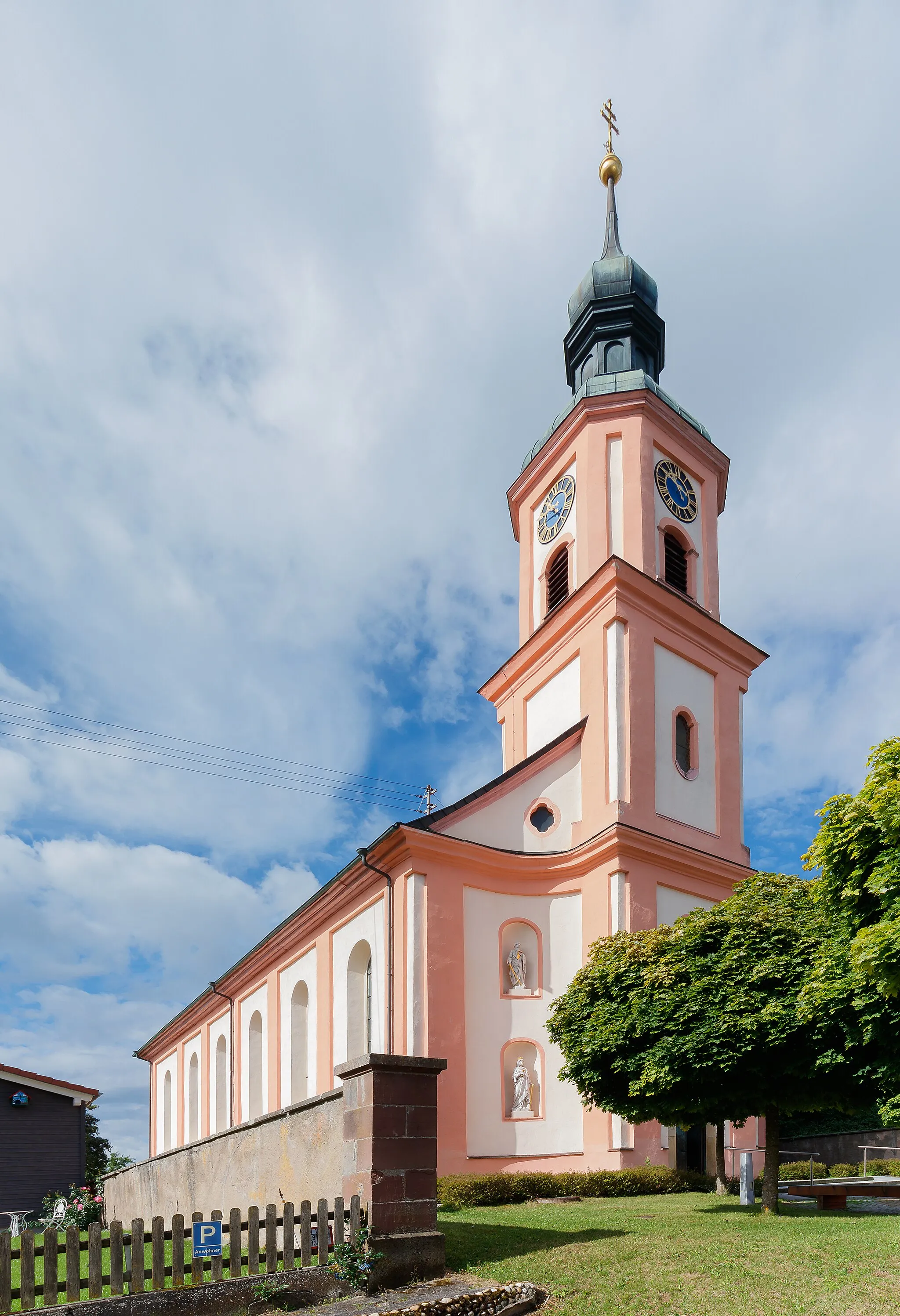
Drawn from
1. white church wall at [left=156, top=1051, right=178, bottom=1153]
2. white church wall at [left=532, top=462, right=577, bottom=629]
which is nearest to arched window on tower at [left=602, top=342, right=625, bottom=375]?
white church wall at [left=532, top=462, right=577, bottom=629]

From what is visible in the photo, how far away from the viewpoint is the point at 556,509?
97.6ft

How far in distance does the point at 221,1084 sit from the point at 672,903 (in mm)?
21851

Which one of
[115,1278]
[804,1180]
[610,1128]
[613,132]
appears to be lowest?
[804,1180]

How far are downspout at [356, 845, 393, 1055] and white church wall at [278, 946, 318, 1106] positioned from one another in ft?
22.2

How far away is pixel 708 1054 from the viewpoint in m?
15.4

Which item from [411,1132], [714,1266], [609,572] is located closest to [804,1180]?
[609,572]

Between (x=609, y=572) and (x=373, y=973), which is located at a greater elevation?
(x=609, y=572)

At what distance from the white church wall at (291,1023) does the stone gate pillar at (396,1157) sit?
772 inches

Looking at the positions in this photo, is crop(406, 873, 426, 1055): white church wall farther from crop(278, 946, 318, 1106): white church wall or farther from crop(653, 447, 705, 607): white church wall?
crop(653, 447, 705, 607): white church wall

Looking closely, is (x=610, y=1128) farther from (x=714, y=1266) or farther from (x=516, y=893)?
(x=714, y=1266)

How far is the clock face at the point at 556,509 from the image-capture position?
2909cm

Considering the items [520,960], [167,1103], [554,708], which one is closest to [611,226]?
[554,708]

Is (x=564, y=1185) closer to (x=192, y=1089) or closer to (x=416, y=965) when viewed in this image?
(x=416, y=965)

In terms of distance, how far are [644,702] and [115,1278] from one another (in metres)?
19.1
